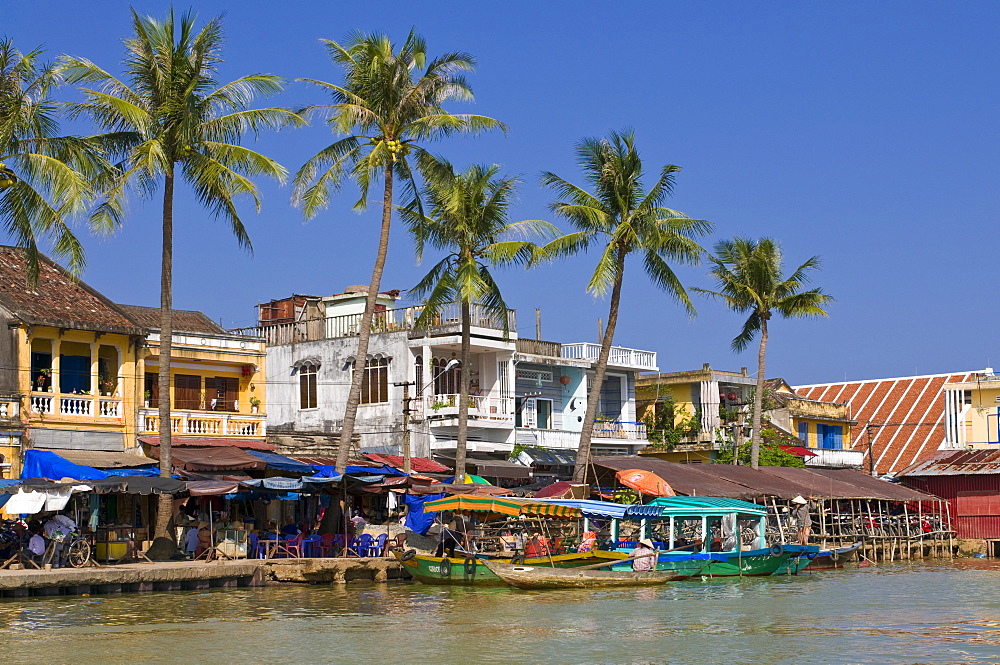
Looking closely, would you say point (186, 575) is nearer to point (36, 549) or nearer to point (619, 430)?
point (36, 549)

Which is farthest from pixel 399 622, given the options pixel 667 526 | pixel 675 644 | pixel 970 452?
pixel 970 452

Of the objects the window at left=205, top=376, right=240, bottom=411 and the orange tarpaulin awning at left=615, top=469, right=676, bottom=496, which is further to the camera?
the window at left=205, top=376, right=240, bottom=411

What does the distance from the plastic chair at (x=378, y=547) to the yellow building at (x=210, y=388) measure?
617cm

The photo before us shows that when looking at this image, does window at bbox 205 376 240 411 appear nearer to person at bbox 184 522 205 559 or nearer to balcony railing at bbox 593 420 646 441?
person at bbox 184 522 205 559

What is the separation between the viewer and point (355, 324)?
5172 cm

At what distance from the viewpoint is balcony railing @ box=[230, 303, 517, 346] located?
167 ft

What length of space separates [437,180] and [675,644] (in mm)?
19812

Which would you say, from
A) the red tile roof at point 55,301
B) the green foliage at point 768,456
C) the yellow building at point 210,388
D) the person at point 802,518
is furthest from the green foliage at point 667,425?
the red tile roof at point 55,301

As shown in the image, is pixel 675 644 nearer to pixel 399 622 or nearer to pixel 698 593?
pixel 399 622

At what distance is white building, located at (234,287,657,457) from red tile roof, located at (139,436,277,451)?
11.3 feet

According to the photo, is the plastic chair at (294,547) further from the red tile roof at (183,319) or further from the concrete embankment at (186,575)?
the red tile roof at (183,319)

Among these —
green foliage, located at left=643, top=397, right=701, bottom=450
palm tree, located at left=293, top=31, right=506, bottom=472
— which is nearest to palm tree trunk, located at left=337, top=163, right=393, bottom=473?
palm tree, located at left=293, top=31, right=506, bottom=472

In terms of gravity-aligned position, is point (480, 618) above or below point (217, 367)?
below

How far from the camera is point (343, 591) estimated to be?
3175cm
